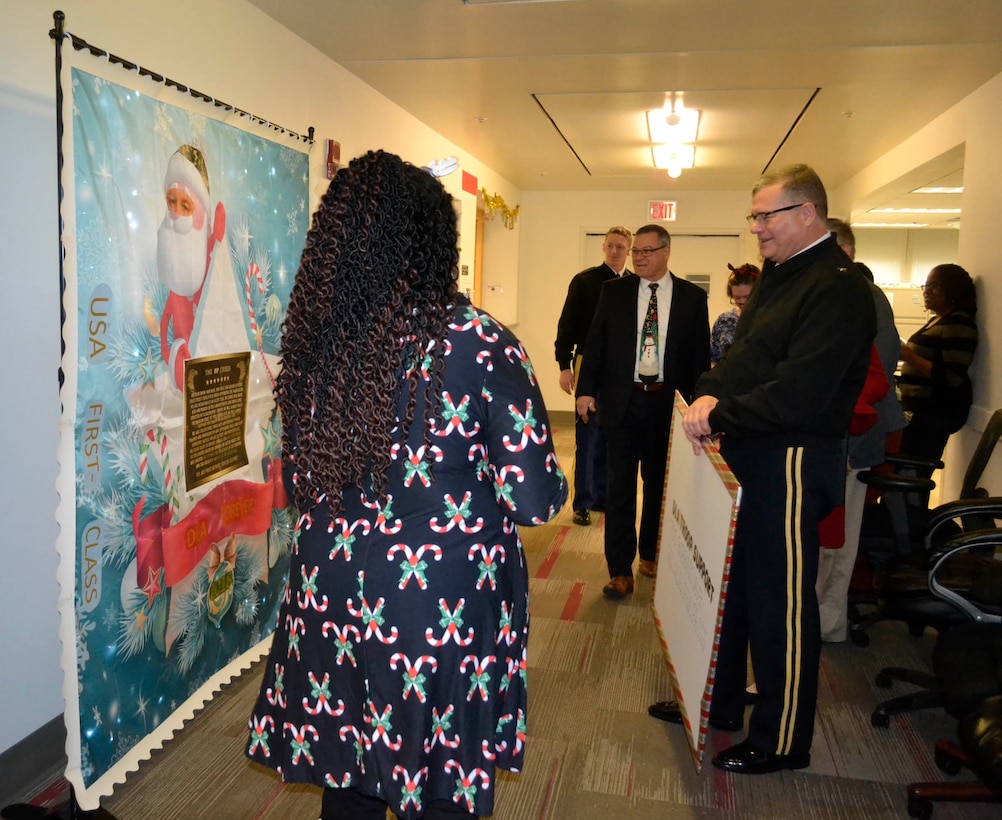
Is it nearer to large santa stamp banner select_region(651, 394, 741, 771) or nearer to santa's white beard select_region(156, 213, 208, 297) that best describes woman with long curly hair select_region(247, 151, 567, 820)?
large santa stamp banner select_region(651, 394, 741, 771)

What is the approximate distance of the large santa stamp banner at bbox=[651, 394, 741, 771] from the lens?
179 cm

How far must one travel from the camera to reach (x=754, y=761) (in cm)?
217

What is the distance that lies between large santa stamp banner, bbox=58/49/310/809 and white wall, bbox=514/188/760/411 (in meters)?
5.74

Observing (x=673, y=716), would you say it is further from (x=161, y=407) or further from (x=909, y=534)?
(x=161, y=407)

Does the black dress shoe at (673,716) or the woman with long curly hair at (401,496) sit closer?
the woman with long curly hair at (401,496)

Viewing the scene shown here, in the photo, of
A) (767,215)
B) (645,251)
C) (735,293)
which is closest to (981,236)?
(735,293)

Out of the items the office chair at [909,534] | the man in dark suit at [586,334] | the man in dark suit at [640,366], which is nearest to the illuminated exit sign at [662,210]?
the man in dark suit at [586,334]

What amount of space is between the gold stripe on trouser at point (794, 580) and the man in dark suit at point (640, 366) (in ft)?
4.38

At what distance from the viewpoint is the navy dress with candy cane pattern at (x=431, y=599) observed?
129 centimetres

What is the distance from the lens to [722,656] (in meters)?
2.28

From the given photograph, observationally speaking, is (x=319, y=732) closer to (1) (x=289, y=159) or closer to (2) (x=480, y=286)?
(1) (x=289, y=159)

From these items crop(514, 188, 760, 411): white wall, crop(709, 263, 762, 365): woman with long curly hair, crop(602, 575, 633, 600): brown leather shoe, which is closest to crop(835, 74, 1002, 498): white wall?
crop(709, 263, 762, 365): woman with long curly hair

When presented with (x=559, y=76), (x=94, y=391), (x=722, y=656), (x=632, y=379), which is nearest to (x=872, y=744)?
(x=722, y=656)

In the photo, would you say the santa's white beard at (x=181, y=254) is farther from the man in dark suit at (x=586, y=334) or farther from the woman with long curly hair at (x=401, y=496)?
the man in dark suit at (x=586, y=334)
